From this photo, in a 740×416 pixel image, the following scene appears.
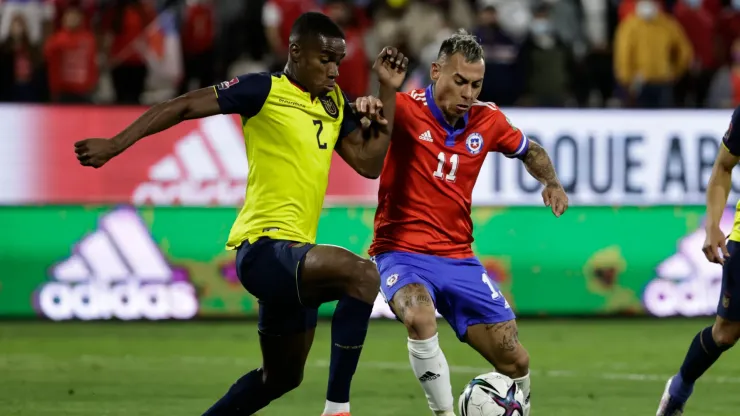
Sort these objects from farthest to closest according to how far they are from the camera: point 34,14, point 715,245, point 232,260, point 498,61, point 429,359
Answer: point 498,61 < point 34,14 < point 232,260 < point 715,245 < point 429,359

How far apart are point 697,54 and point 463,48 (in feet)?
40.0

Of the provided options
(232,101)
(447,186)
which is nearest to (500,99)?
(447,186)

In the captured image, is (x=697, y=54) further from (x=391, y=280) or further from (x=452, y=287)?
(x=391, y=280)

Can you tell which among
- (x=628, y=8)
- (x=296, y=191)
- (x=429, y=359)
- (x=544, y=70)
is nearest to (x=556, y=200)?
(x=429, y=359)

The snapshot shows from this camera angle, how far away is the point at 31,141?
55.4ft

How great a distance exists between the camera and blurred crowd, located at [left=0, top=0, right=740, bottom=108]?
A: 56.5 ft

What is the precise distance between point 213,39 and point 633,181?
5.78 m

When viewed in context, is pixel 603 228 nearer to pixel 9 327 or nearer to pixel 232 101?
pixel 9 327

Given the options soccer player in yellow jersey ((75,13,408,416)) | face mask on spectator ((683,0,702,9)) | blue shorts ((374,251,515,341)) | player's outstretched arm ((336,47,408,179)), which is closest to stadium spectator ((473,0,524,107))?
face mask on spectator ((683,0,702,9))

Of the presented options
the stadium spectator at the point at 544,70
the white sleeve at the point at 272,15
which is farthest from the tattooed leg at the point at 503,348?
the white sleeve at the point at 272,15

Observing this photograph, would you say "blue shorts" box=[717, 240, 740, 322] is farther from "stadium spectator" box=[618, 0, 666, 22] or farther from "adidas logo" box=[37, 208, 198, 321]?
"stadium spectator" box=[618, 0, 666, 22]

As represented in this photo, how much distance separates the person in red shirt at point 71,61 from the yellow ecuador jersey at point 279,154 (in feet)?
34.2

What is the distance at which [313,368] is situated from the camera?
1114 centimetres

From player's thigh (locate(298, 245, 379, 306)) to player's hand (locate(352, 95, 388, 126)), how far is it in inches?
36.4
